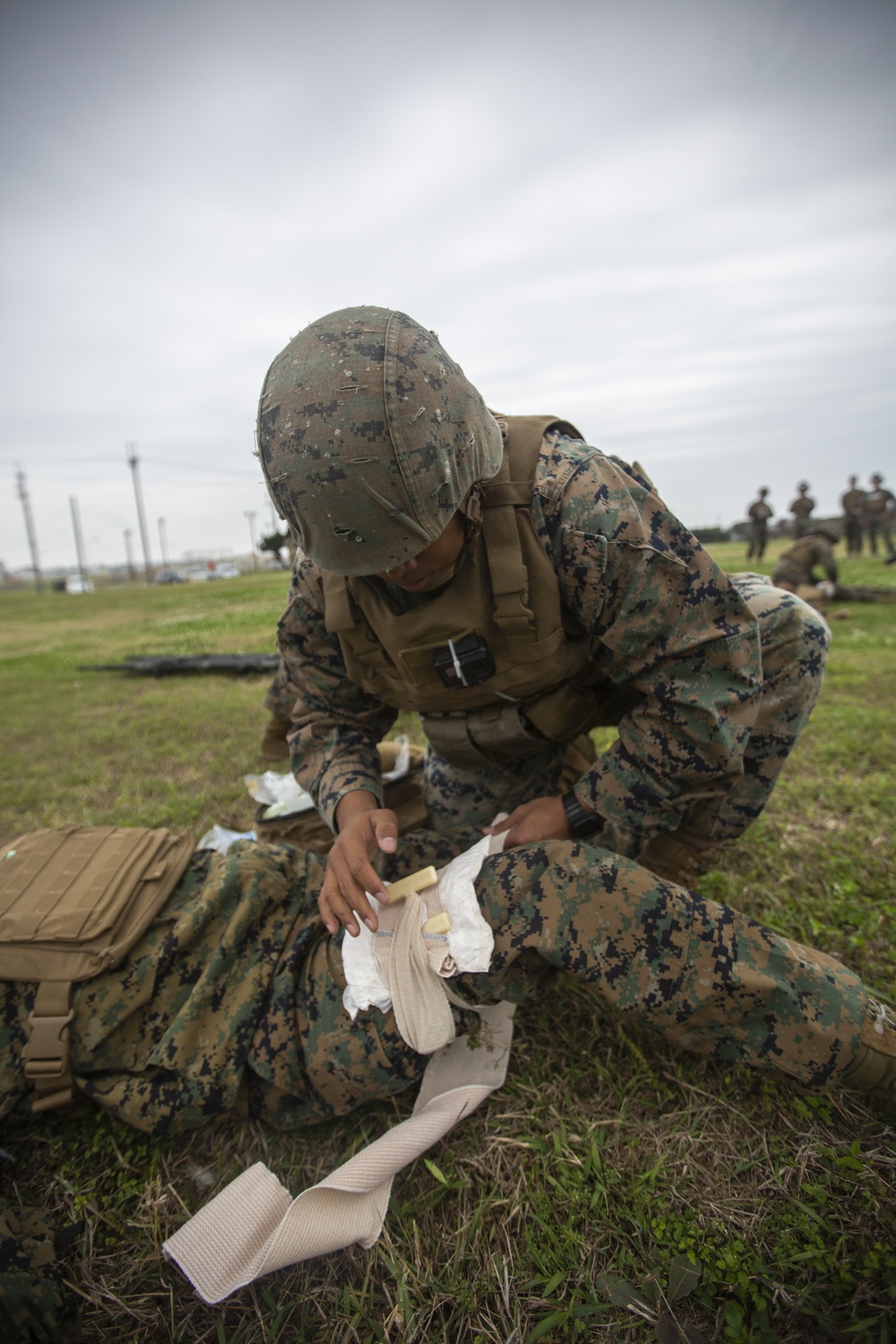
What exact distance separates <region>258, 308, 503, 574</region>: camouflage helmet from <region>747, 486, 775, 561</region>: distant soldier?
64.7ft

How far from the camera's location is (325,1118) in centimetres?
175

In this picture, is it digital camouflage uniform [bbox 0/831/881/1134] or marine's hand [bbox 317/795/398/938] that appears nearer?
digital camouflage uniform [bbox 0/831/881/1134]

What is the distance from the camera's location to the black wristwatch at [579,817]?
6.68 ft

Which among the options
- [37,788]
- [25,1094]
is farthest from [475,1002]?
[37,788]

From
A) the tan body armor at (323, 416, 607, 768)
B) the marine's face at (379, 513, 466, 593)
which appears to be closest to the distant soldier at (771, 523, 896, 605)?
the tan body armor at (323, 416, 607, 768)

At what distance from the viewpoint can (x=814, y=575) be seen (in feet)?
33.1

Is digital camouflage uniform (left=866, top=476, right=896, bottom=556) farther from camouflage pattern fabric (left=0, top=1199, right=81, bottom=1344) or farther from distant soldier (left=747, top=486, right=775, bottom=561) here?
camouflage pattern fabric (left=0, top=1199, right=81, bottom=1344)

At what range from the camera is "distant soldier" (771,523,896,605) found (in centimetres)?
957

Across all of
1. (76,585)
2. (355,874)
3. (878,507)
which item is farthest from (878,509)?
(76,585)

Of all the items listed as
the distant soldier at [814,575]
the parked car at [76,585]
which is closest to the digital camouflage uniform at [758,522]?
the distant soldier at [814,575]

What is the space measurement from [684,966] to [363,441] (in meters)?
1.37

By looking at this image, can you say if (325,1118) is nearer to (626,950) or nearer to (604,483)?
(626,950)

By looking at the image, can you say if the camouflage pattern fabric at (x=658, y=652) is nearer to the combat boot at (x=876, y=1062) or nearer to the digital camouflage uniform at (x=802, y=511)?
the combat boot at (x=876, y=1062)

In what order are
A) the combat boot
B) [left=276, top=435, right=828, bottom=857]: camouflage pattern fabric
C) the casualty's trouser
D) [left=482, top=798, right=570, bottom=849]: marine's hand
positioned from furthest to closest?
the casualty's trouser
[left=482, top=798, right=570, bottom=849]: marine's hand
[left=276, top=435, right=828, bottom=857]: camouflage pattern fabric
the combat boot
